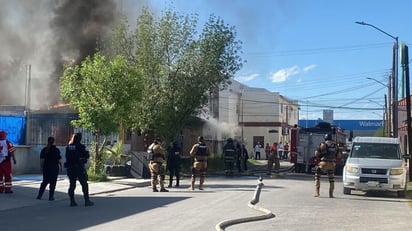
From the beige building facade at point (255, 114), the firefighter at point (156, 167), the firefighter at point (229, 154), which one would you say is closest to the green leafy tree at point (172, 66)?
the firefighter at point (229, 154)

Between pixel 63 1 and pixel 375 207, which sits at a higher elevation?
pixel 63 1

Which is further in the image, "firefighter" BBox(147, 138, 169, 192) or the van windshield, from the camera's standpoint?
the van windshield

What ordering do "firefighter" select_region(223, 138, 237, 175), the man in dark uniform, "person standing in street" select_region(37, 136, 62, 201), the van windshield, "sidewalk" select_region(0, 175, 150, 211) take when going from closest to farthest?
the man in dark uniform → "sidewalk" select_region(0, 175, 150, 211) → "person standing in street" select_region(37, 136, 62, 201) → the van windshield → "firefighter" select_region(223, 138, 237, 175)

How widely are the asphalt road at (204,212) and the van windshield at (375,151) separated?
1.27m

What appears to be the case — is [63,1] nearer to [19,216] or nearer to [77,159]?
[77,159]

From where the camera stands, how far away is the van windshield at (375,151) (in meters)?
A: 18.7

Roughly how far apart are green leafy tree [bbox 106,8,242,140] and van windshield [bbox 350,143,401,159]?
10578 mm

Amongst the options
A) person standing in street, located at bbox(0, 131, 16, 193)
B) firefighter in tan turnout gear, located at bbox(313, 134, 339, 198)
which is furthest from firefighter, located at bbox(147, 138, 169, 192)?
firefighter in tan turnout gear, located at bbox(313, 134, 339, 198)

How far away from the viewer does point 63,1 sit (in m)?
37.4

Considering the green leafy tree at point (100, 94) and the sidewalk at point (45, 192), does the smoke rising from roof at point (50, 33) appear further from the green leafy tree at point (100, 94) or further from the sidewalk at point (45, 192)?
the sidewalk at point (45, 192)

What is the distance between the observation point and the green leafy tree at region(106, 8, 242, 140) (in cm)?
2802

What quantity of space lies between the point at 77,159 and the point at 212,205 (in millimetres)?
3370

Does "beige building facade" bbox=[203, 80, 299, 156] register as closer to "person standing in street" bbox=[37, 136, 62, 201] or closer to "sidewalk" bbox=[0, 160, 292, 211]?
"sidewalk" bbox=[0, 160, 292, 211]

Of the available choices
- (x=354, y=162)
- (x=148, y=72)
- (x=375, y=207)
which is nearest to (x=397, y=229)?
(x=375, y=207)
